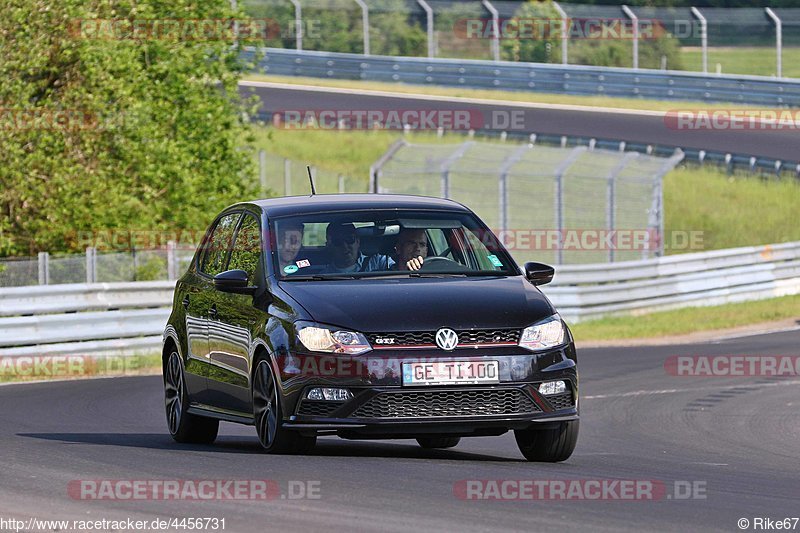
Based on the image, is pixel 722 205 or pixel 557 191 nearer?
pixel 557 191

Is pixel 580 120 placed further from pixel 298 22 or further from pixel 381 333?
pixel 381 333

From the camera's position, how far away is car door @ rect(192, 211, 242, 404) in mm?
10578

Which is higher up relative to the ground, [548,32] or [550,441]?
[550,441]

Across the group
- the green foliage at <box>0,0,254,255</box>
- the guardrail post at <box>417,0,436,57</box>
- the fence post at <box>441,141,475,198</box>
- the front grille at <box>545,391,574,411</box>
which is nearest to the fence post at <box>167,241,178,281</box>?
the green foliage at <box>0,0,254,255</box>

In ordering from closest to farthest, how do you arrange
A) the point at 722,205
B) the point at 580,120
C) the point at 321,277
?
the point at 321,277
the point at 722,205
the point at 580,120

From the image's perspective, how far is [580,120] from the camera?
42531mm

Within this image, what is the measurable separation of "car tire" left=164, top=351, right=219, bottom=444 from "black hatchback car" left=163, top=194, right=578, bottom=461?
352 mm

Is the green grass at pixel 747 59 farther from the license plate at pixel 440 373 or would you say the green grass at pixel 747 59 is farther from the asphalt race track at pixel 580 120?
the license plate at pixel 440 373

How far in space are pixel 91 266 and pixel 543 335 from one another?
40.2 ft

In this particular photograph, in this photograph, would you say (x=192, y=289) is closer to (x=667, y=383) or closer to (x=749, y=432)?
(x=749, y=432)

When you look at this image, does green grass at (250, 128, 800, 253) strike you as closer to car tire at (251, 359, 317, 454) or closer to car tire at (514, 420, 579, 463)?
car tire at (514, 420, 579, 463)

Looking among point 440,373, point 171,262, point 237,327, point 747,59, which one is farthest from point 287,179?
point 440,373

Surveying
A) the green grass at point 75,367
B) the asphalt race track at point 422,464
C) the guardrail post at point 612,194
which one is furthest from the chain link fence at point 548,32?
the asphalt race track at point 422,464

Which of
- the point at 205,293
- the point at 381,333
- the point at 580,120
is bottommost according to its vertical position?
the point at 580,120
